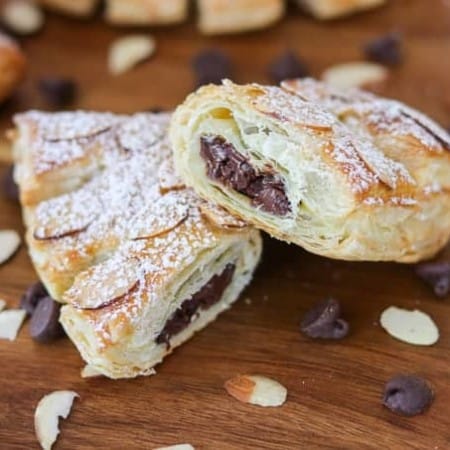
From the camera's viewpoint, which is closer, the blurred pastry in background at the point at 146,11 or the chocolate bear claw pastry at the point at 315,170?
the chocolate bear claw pastry at the point at 315,170

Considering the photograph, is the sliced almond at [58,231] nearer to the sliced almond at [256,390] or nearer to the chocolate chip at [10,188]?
the chocolate chip at [10,188]

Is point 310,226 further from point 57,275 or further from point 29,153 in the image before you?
point 29,153

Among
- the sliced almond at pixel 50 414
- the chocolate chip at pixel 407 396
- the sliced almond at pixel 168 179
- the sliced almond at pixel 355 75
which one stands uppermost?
the sliced almond at pixel 355 75

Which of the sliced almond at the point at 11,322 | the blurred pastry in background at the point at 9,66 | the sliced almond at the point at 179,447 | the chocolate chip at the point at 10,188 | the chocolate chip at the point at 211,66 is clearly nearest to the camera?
the sliced almond at the point at 179,447

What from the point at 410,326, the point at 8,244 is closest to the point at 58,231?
the point at 8,244

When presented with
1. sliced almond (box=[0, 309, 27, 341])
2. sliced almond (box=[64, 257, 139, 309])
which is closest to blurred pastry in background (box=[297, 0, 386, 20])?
sliced almond (box=[64, 257, 139, 309])

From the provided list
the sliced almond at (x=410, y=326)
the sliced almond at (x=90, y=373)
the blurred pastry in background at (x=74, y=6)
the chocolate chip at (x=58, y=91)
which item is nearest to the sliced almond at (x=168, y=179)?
the sliced almond at (x=90, y=373)

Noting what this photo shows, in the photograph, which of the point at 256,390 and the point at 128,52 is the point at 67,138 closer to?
the point at 128,52
